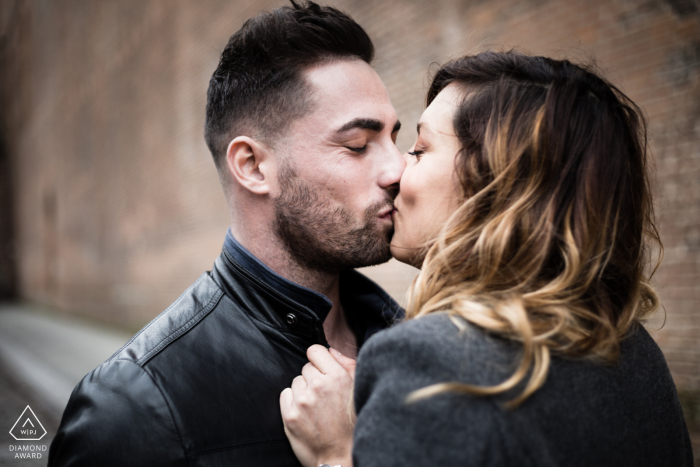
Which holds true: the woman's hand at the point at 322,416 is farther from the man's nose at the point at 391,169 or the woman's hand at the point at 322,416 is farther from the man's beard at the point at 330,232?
the man's nose at the point at 391,169

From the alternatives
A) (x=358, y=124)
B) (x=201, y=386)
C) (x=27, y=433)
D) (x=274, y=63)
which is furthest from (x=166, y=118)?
(x=201, y=386)

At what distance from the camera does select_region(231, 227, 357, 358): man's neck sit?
1954mm

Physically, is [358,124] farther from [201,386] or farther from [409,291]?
[201,386]

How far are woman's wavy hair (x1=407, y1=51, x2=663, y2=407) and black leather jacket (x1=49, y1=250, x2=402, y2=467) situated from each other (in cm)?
53

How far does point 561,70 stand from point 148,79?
10124 millimetres

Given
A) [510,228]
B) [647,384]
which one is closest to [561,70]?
[510,228]

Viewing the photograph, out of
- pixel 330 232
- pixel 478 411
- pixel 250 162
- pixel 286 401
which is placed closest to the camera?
pixel 478 411

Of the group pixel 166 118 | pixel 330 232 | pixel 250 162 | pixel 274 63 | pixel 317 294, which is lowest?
pixel 166 118

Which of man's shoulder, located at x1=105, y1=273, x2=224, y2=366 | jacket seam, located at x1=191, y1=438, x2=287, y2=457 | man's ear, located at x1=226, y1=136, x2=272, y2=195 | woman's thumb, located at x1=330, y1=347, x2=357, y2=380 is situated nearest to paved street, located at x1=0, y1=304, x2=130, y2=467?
man's shoulder, located at x1=105, y1=273, x2=224, y2=366

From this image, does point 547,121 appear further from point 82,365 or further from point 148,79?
point 148,79

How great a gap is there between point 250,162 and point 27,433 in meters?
4.85

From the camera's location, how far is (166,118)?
937 centimetres

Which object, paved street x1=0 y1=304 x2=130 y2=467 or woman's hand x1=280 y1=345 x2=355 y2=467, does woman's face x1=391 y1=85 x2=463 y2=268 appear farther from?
paved street x1=0 y1=304 x2=130 y2=467

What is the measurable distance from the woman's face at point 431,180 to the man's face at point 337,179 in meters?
0.20
